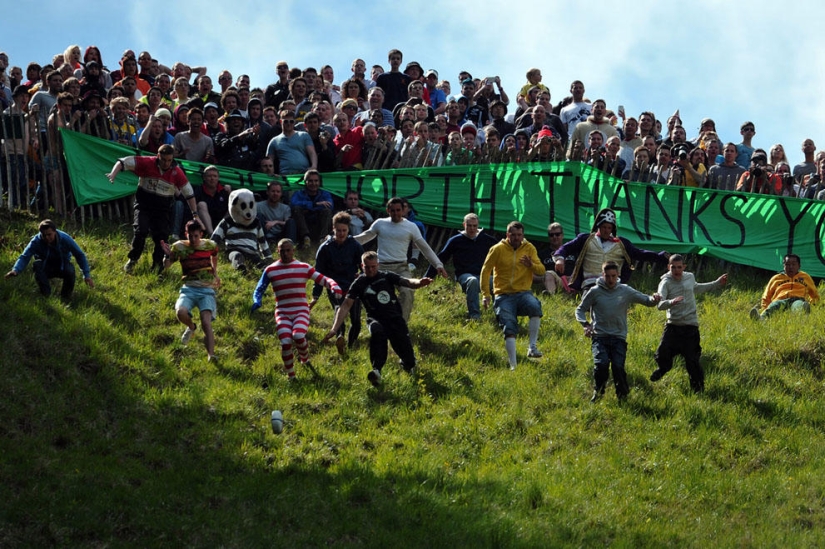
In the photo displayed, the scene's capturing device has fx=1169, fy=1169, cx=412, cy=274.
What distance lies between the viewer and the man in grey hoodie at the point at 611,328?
1388cm

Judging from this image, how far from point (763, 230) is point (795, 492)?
7.47 m

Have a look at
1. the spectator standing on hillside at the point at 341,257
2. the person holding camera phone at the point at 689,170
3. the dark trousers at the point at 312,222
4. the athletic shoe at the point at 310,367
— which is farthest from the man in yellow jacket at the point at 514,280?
the person holding camera phone at the point at 689,170

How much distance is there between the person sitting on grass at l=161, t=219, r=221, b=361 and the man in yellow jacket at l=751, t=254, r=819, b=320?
306 inches

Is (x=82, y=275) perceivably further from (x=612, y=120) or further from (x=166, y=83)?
(x=612, y=120)

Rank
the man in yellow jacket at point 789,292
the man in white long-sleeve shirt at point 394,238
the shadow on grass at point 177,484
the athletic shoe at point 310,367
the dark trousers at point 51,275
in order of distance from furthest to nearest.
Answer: the man in yellow jacket at point 789,292
the man in white long-sleeve shirt at point 394,238
the dark trousers at point 51,275
the athletic shoe at point 310,367
the shadow on grass at point 177,484

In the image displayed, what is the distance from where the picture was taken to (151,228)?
55.1 feet

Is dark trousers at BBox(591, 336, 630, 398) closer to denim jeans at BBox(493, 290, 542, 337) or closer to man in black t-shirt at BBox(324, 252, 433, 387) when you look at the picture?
denim jeans at BBox(493, 290, 542, 337)

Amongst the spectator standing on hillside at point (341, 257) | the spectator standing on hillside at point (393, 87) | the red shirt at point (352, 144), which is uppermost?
the spectator standing on hillside at point (393, 87)

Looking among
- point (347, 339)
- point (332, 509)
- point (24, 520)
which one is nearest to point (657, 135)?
point (347, 339)

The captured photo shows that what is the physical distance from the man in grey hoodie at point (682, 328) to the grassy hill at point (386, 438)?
0.92 feet

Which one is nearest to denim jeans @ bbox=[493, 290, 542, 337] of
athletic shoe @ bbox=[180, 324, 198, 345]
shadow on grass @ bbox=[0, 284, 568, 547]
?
shadow on grass @ bbox=[0, 284, 568, 547]

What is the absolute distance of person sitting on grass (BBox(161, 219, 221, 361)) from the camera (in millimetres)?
14266

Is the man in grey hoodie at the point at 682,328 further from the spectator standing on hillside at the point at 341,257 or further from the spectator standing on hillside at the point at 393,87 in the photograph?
the spectator standing on hillside at the point at 393,87

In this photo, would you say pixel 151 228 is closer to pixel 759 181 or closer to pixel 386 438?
pixel 386 438
